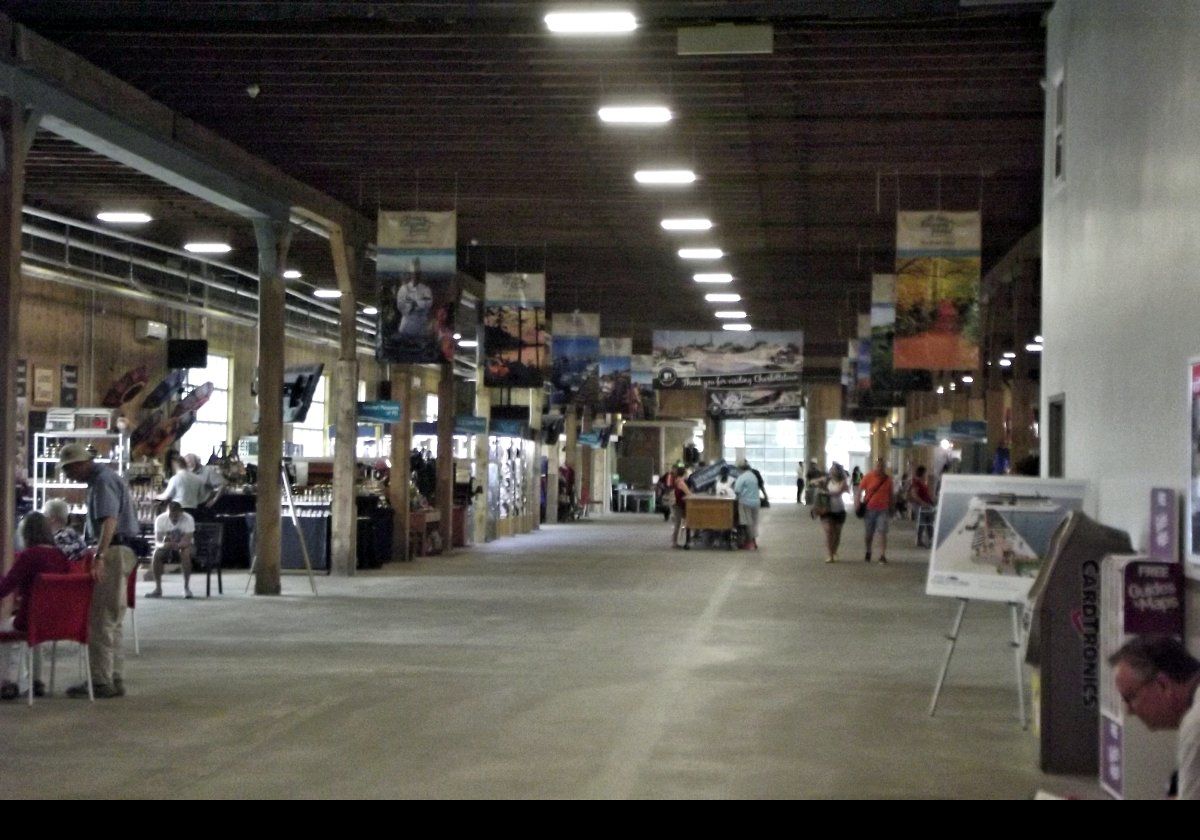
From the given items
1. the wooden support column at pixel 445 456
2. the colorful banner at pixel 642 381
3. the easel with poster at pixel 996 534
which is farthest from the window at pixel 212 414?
the easel with poster at pixel 996 534

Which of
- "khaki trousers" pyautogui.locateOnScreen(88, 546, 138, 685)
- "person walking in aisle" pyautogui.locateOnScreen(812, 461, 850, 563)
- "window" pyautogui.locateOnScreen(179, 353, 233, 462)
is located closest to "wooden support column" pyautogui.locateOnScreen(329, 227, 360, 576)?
"person walking in aisle" pyautogui.locateOnScreen(812, 461, 850, 563)

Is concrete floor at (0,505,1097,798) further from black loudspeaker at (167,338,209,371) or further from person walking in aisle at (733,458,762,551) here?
person walking in aisle at (733,458,762,551)

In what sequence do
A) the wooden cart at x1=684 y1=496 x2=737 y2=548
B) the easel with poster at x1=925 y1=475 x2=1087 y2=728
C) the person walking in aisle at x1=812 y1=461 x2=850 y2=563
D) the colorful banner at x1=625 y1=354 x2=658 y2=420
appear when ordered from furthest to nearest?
the colorful banner at x1=625 y1=354 x2=658 y2=420
the wooden cart at x1=684 y1=496 x2=737 y2=548
the person walking in aisle at x1=812 y1=461 x2=850 y2=563
the easel with poster at x1=925 y1=475 x2=1087 y2=728

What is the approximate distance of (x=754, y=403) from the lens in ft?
120

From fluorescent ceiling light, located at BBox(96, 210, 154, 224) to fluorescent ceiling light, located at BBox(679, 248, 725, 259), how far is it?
808 centimetres

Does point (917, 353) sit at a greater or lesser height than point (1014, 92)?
lesser

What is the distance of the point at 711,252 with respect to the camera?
86.6ft

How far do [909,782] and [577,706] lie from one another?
2.91 meters

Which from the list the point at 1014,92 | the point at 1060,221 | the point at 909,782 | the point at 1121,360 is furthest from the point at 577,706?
the point at 1014,92

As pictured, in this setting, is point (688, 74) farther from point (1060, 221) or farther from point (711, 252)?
point (711, 252)

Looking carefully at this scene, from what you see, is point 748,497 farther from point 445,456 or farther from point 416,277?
point 416,277

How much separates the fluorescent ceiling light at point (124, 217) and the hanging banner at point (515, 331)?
4.81 metres

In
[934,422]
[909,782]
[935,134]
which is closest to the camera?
[909,782]

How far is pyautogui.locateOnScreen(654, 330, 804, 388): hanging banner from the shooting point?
32625 millimetres
